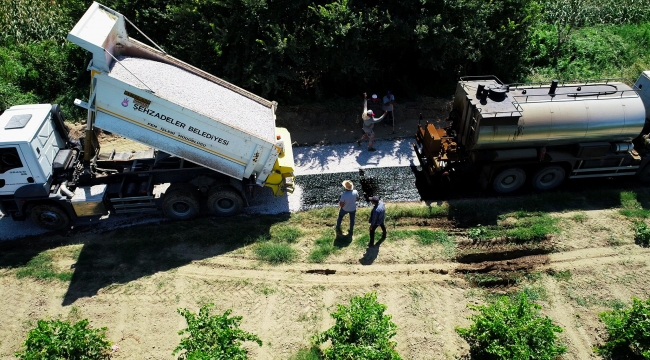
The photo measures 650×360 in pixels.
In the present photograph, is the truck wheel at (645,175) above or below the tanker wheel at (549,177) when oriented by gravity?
above

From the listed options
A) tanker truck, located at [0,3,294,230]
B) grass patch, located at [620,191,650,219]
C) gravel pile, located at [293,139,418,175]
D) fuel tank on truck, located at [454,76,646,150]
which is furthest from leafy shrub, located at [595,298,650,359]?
tanker truck, located at [0,3,294,230]

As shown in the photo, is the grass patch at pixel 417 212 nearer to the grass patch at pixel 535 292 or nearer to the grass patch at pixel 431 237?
the grass patch at pixel 431 237

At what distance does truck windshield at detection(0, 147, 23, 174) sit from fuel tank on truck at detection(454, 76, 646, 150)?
34.1 ft

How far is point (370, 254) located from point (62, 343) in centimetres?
613

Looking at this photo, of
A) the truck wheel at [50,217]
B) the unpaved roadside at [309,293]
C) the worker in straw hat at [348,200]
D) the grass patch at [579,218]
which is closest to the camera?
the unpaved roadside at [309,293]

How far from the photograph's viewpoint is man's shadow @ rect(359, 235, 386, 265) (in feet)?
34.2

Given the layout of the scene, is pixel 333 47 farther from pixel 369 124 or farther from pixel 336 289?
pixel 336 289

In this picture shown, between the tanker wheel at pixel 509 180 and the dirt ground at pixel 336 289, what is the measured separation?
1532mm

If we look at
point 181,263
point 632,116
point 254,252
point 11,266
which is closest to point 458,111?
point 632,116

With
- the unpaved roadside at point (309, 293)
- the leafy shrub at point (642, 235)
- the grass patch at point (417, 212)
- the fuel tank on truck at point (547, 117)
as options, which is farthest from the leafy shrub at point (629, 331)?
the fuel tank on truck at point (547, 117)

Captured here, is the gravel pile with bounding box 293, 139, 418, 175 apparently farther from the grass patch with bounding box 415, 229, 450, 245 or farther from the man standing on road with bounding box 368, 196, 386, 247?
the man standing on road with bounding box 368, 196, 386, 247

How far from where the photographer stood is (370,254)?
34.7 feet

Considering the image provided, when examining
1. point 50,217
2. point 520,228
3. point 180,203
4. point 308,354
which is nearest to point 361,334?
point 308,354

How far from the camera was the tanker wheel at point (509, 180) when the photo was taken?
11.9 meters
